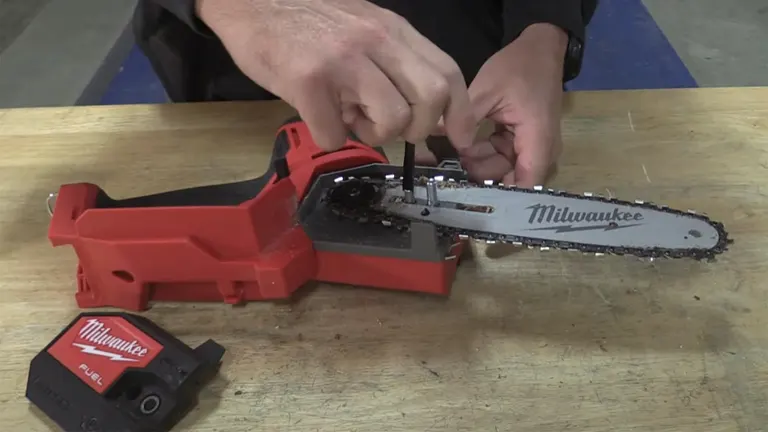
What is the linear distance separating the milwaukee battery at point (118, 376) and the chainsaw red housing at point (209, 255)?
0.21 ft

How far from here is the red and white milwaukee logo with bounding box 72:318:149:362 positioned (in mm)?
708

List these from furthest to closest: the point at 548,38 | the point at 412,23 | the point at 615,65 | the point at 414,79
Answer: the point at 615,65, the point at 412,23, the point at 548,38, the point at 414,79

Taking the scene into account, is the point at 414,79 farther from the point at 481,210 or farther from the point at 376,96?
the point at 481,210

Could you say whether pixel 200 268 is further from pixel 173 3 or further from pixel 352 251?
pixel 173 3

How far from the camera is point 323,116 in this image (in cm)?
70

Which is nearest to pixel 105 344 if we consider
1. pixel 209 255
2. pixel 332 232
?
pixel 209 255

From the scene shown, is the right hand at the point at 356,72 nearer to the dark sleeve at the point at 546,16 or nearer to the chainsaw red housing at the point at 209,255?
the chainsaw red housing at the point at 209,255

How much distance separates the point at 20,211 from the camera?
0.94 m

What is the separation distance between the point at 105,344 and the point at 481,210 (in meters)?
0.40

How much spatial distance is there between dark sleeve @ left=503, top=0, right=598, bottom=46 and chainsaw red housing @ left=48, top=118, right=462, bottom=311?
39 cm

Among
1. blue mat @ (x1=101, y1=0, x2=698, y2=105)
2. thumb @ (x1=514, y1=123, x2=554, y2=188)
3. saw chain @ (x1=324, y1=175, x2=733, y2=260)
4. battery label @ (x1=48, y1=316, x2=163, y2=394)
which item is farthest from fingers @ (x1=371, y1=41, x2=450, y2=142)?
blue mat @ (x1=101, y1=0, x2=698, y2=105)

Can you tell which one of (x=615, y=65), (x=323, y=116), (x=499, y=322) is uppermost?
(x=323, y=116)

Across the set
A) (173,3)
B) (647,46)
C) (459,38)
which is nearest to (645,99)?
(459,38)

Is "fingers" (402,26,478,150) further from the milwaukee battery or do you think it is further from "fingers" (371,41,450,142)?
the milwaukee battery
